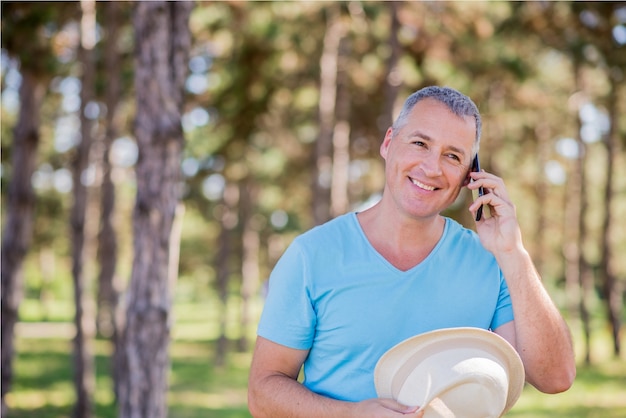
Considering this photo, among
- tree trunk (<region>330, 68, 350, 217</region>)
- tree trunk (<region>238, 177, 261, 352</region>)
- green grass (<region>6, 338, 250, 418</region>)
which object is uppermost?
tree trunk (<region>330, 68, 350, 217</region>)

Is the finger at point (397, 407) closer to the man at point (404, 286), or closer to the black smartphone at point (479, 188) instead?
the man at point (404, 286)

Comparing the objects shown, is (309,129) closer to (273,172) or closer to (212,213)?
(273,172)

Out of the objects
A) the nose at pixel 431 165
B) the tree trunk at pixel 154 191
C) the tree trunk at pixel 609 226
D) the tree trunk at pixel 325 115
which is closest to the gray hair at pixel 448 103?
the nose at pixel 431 165

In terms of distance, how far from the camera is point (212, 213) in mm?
24938

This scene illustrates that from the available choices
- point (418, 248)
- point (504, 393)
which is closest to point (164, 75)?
point (418, 248)

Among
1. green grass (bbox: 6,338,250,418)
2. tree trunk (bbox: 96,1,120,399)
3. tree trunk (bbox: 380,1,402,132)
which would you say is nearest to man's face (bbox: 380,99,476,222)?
tree trunk (bbox: 380,1,402,132)

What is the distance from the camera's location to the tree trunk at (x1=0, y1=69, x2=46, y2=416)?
36.4ft

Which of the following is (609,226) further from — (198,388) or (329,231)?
(329,231)

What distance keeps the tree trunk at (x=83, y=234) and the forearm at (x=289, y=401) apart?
9.40 metres

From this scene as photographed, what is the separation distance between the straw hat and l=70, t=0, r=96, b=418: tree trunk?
31.6 feet

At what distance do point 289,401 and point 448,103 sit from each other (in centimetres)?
106

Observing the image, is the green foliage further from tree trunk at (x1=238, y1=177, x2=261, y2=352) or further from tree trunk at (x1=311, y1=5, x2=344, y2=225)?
tree trunk at (x1=311, y1=5, x2=344, y2=225)

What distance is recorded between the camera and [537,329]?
264 cm

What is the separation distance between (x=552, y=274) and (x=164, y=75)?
44722mm
